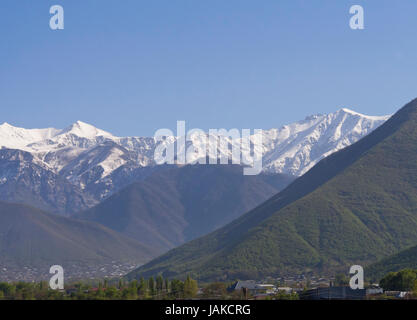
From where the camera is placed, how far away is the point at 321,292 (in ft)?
655
